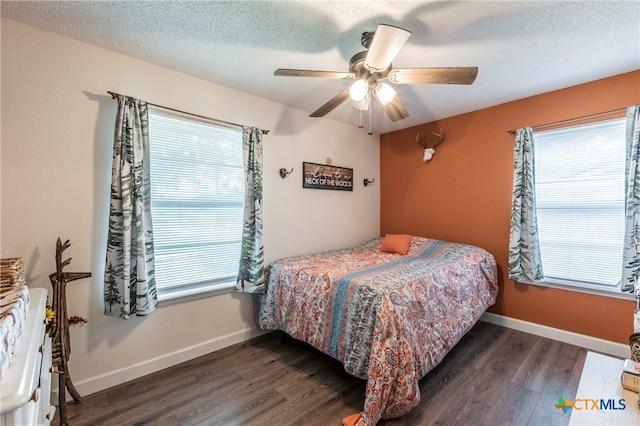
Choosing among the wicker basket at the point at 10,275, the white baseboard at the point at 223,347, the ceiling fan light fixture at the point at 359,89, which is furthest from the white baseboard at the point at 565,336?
the wicker basket at the point at 10,275

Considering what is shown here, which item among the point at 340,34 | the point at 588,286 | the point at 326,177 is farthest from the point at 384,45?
the point at 588,286

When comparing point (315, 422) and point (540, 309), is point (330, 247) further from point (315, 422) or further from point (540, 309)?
point (540, 309)

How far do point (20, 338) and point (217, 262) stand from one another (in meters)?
1.63

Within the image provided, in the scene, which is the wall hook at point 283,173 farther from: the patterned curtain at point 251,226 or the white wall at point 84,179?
the white wall at point 84,179

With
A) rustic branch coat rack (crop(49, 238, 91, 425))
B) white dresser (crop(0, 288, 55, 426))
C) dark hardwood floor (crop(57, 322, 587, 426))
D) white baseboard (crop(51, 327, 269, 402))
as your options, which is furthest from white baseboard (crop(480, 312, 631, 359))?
rustic branch coat rack (crop(49, 238, 91, 425))

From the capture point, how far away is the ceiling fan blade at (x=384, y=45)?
1.33 metres

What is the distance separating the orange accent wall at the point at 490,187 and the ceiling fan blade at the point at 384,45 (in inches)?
87.6

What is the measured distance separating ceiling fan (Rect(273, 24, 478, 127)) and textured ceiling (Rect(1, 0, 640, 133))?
277 mm

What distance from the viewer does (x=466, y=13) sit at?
5.44 feet

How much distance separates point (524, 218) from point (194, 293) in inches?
131

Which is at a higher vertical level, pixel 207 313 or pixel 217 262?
pixel 217 262

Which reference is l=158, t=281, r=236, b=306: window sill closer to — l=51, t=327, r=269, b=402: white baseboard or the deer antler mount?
l=51, t=327, r=269, b=402: white baseboard

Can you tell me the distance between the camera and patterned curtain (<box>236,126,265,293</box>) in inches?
104

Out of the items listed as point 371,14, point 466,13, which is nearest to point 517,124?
point 466,13
